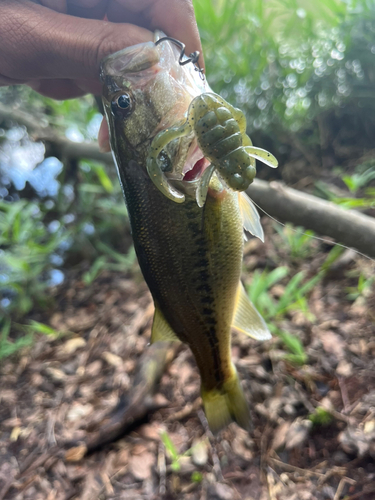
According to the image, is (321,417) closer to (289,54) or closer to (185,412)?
(185,412)

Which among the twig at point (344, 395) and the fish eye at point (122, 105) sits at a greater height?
the fish eye at point (122, 105)

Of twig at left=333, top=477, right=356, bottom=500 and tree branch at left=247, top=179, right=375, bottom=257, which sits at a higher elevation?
tree branch at left=247, top=179, right=375, bottom=257

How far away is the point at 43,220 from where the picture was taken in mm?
3969

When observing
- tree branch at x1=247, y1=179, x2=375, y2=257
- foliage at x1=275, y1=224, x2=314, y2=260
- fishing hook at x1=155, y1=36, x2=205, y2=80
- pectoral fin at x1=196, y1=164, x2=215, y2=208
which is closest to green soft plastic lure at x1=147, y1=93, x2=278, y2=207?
pectoral fin at x1=196, y1=164, x2=215, y2=208

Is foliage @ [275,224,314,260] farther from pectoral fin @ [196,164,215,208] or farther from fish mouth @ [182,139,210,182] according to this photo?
pectoral fin @ [196,164,215,208]

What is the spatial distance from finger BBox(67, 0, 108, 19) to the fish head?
0.87 ft

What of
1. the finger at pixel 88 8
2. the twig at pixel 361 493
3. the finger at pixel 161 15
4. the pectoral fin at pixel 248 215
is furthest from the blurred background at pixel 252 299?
the finger at pixel 88 8

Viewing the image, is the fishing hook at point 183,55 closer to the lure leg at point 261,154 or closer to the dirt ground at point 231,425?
the lure leg at point 261,154

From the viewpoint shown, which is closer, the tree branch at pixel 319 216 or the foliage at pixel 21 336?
the tree branch at pixel 319 216

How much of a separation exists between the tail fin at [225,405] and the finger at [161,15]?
4.18 ft

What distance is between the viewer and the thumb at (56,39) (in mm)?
1025

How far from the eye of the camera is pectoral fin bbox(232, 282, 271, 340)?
1188 millimetres

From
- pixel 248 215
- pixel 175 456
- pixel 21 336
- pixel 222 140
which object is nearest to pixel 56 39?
pixel 222 140

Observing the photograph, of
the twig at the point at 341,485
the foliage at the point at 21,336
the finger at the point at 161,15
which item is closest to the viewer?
the finger at the point at 161,15
